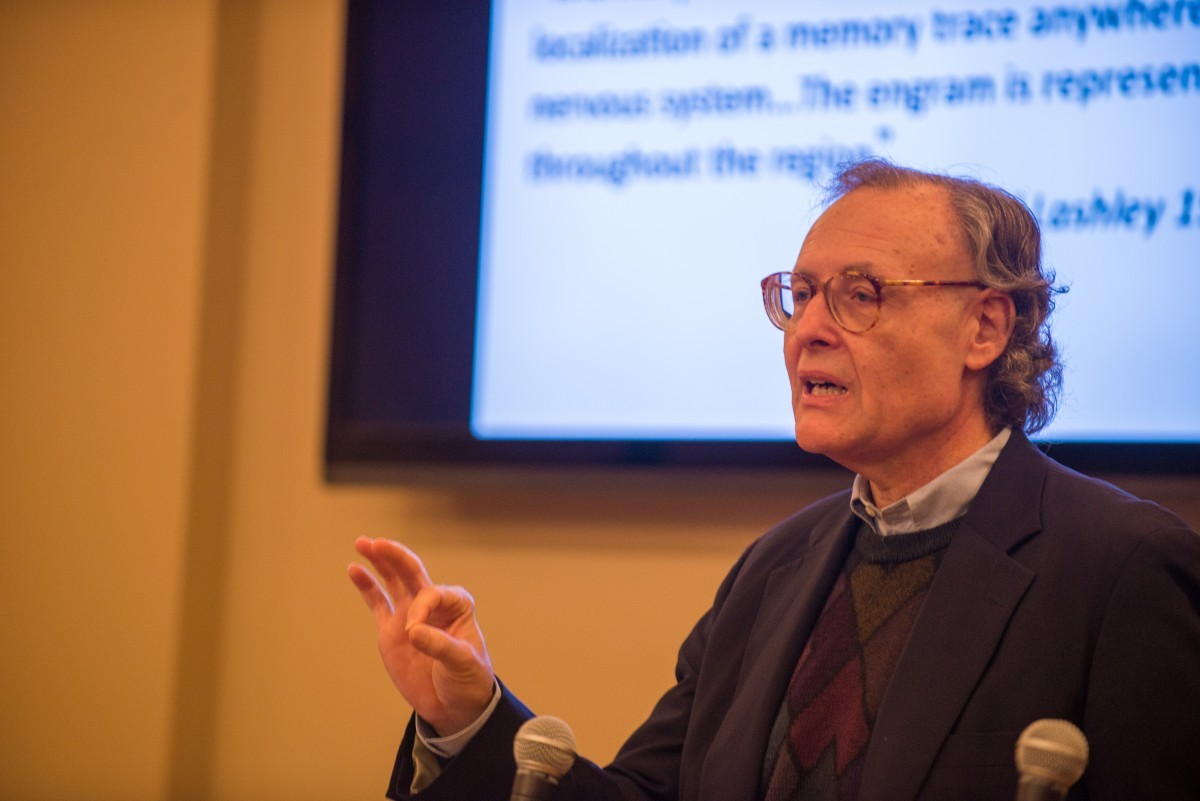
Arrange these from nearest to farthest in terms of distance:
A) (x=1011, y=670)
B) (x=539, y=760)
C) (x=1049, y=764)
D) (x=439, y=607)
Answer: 1. (x=1049, y=764)
2. (x=539, y=760)
3. (x=1011, y=670)
4. (x=439, y=607)

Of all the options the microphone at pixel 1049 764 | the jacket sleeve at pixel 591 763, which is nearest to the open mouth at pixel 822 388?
the jacket sleeve at pixel 591 763

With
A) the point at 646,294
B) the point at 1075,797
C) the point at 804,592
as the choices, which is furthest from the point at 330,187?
the point at 1075,797

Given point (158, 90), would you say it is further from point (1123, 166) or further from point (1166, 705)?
point (1166, 705)

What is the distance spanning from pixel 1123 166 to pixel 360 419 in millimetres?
1977

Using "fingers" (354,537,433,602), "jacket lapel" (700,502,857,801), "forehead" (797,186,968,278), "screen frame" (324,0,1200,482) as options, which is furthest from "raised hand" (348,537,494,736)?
"screen frame" (324,0,1200,482)

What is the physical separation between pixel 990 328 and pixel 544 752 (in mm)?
1116

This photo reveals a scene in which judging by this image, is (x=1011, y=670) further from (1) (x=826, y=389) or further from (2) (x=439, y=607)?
(2) (x=439, y=607)

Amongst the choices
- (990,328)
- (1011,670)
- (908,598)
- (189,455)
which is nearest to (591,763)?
(908,598)

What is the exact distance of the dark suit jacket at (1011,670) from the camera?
5.21 ft

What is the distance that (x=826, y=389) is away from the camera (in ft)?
6.66

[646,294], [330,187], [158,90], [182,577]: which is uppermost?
[158,90]

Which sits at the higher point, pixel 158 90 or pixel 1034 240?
pixel 158 90

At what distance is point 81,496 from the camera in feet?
11.3

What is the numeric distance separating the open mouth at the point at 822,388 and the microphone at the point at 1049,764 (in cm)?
91
